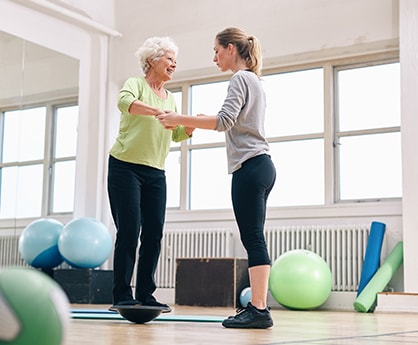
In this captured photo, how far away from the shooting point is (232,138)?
3.01 m

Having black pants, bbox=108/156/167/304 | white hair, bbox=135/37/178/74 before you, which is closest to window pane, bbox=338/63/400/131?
white hair, bbox=135/37/178/74

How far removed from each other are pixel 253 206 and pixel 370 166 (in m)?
3.53

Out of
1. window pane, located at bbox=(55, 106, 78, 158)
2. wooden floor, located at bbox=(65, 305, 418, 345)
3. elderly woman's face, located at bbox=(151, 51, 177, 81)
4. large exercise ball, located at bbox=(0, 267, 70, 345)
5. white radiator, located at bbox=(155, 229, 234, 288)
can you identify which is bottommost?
wooden floor, located at bbox=(65, 305, 418, 345)

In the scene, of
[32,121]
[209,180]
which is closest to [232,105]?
[209,180]

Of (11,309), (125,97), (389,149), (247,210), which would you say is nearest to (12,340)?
Result: (11,309)

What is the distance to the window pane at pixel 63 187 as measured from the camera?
708cm

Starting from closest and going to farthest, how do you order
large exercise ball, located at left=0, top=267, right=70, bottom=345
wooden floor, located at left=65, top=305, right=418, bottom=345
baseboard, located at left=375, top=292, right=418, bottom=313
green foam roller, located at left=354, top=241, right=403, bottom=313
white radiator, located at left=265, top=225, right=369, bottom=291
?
large exercise ball, located at left=0, top=267, right=70, bottom=345
wooden floor, located at left=65, top=305, right=418, bottom=345
baseboard, located at left=375, top=292, right=418, bottom=313
green foam roller, located at left=354, top=241, right=403, bottom=313
white radiator, located at left=265, top=225, right=369, bottom=291

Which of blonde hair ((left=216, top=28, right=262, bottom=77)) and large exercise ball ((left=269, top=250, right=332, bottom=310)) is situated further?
large exercise ball ((left=269, top=250, right=332, bottom=310))

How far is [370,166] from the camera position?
6195 mm

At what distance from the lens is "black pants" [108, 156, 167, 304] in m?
3.34

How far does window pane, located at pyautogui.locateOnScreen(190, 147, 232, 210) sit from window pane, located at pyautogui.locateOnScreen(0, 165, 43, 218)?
59.6 inches

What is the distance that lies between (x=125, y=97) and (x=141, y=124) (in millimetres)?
208

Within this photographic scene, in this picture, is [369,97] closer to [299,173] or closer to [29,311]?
[299,173]

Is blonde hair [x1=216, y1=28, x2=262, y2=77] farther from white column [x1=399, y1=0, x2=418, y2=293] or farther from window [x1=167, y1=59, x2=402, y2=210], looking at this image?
window [x1=167, y1=59, x2=402, y2=210]
